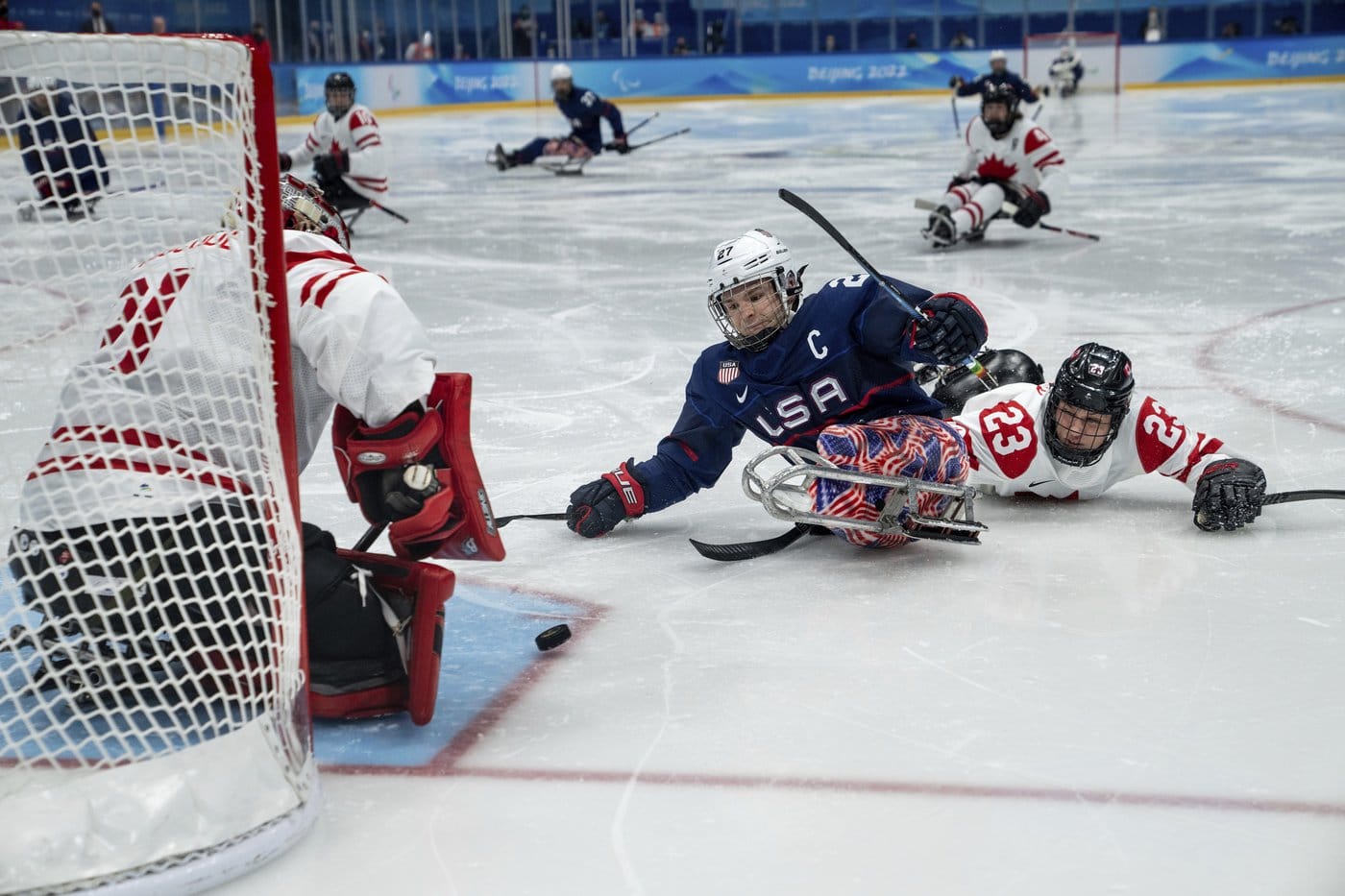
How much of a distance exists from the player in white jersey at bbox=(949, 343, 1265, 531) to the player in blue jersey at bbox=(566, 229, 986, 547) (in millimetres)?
227

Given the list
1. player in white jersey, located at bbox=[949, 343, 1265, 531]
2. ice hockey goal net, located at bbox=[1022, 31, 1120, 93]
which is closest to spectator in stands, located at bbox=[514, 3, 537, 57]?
ice hockey goal net, located at bbox=[1022, 31, 1120, 93]

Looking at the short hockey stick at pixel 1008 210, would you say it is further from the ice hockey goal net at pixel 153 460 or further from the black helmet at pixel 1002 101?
the ice hockey goal net at pixel 153 460

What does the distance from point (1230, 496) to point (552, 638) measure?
4.39ft

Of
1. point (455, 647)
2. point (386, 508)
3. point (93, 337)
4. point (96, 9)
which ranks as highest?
point (96, 9)

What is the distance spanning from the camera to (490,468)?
11.4 feet

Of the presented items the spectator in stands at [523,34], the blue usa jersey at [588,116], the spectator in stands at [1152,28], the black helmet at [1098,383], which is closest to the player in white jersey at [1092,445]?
the black helmet at [1098,383]

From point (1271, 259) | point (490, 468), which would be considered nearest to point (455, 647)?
point (490, 468)

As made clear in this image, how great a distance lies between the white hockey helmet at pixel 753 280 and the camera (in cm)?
264

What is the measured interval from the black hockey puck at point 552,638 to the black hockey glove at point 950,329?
78 centimetres

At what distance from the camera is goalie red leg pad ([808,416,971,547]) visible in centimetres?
263

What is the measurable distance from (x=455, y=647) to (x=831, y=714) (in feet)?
2.10

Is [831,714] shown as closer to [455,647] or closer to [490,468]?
[455,647]

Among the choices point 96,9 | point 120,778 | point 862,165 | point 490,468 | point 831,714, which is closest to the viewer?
point 120,778

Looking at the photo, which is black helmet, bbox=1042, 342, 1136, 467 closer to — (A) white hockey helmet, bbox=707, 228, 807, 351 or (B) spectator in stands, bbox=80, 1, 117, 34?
(A) white hockey helmet, bbox=707, 228, 807, 351
